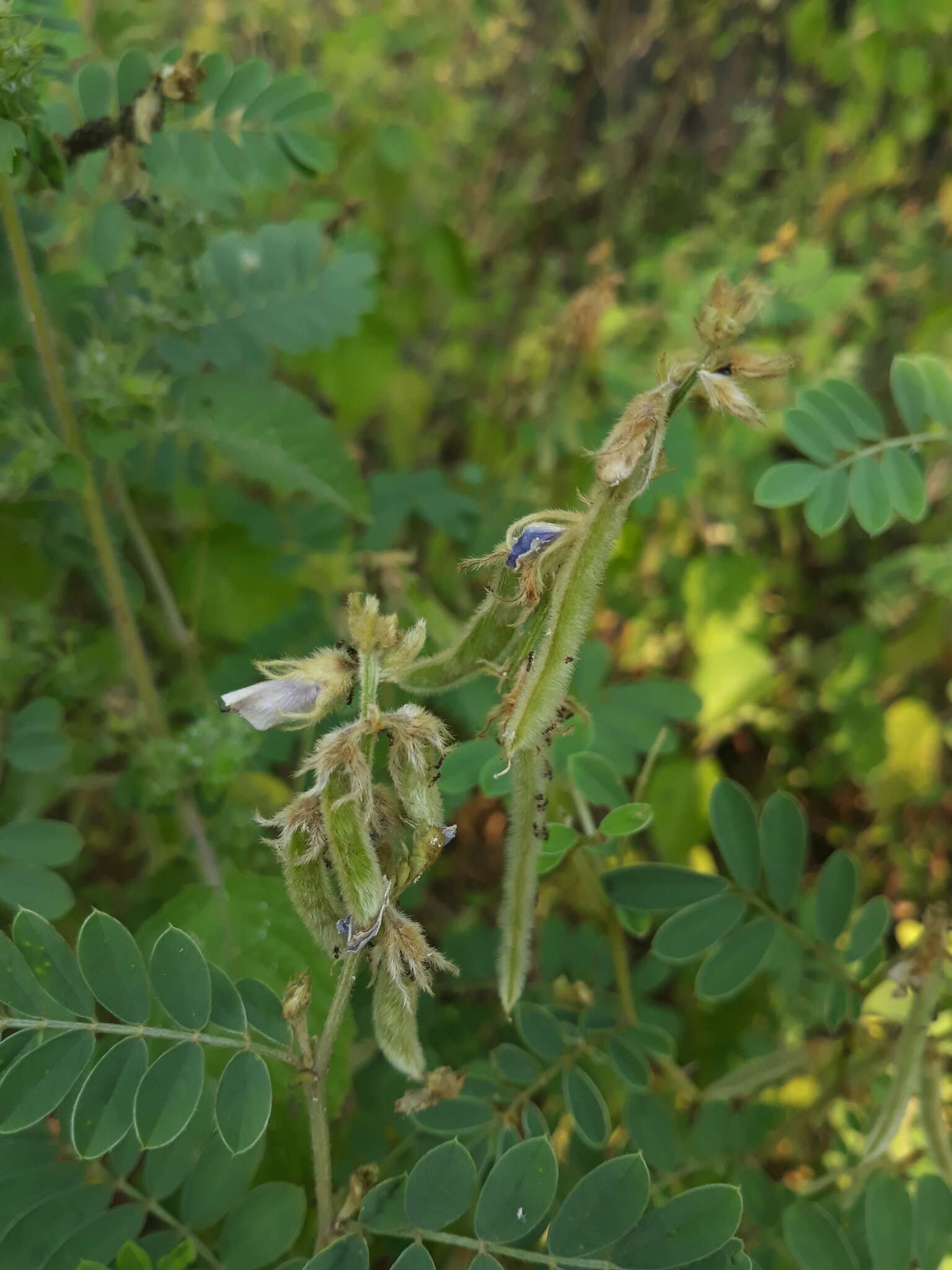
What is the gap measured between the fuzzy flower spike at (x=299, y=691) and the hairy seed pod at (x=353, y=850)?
0.05 meters

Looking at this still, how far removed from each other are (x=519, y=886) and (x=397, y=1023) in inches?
7.8

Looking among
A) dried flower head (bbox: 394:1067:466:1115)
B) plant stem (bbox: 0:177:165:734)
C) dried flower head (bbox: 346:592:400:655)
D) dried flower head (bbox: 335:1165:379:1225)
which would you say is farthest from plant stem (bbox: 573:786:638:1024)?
plant stem (bbox: 0:177:165:734)

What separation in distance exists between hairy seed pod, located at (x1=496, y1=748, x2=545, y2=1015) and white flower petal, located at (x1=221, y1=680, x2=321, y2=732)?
0.75 feet

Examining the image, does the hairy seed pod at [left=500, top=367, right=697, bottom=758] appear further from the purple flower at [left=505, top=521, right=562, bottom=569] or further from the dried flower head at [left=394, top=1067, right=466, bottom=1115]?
the dried flower head at [left=394, top=1067, right=466, bottom=1115]

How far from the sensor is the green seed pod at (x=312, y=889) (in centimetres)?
66

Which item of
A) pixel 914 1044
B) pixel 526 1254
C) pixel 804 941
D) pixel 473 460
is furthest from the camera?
pixel 473 460

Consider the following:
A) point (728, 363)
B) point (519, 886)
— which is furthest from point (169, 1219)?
point (728, 363)

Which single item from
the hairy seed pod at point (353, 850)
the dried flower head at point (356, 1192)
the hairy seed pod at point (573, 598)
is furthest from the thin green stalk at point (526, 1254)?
the hairy seed pod at point (573, 598)

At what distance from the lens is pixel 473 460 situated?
2.23 meters

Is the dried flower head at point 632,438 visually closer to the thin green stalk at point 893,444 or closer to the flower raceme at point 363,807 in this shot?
the flower raceme at point 363,807

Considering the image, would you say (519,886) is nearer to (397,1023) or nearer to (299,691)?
(397,1023)

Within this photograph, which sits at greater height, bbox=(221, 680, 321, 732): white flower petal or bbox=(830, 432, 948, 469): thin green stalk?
bbox=(221, 680, 321, 732): white flower petal

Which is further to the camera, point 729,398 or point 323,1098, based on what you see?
point 323,1098

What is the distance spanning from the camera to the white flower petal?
648 mm
